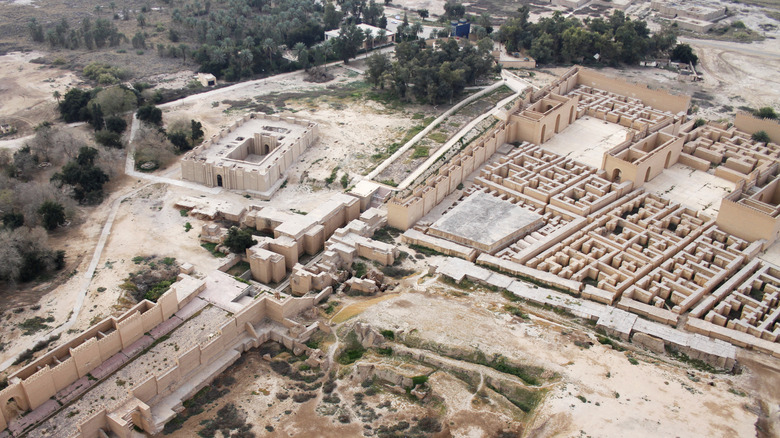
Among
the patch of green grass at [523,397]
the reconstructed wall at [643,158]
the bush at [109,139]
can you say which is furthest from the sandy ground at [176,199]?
the patch of green grass at [523,397]

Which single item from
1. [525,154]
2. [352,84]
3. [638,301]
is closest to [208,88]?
[352,84]

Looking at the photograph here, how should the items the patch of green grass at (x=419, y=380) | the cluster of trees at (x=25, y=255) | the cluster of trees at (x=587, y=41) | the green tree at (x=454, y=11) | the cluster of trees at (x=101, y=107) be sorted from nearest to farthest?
the patch of green grass at (x=419, y=380) < the cluster of trees at (x=25, y=255) < the cluster of trees at (x=101, y=107) < the cluster of trees at (x=587, y=41) < the green tree at (x=454, y=11)

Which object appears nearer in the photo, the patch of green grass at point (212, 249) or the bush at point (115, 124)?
the patch of green grass at point (212, 249)

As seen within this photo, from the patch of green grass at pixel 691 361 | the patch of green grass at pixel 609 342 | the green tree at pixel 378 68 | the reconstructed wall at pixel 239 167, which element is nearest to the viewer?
the patch of green grass at pixel 691 361

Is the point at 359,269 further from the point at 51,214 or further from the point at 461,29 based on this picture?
the point at 461,29

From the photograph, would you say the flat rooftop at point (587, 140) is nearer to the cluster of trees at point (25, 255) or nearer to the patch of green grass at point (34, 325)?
the cluster of trees at point (25, 255)

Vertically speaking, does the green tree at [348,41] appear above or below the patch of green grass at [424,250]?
above

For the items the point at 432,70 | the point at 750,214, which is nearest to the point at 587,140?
the point at 750,214
